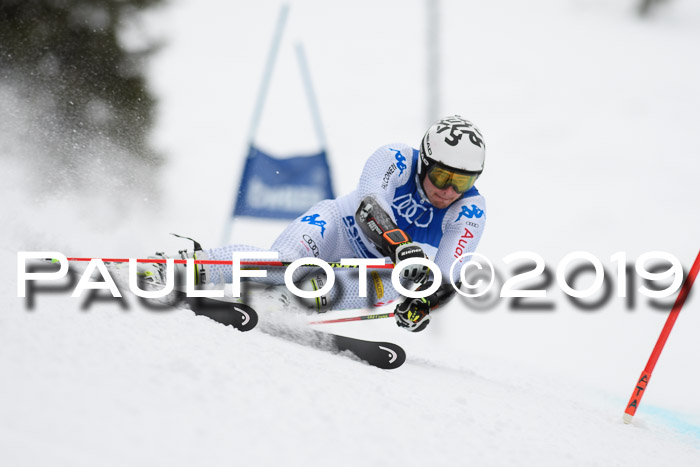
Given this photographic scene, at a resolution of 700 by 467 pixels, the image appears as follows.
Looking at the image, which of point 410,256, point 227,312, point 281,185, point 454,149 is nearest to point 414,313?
point 410,256

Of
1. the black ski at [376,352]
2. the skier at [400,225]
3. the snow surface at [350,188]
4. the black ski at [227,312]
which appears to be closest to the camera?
the snow surface at [350,188]

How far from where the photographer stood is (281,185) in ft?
23.0

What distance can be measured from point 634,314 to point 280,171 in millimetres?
4639

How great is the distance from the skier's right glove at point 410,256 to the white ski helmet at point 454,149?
511 mm

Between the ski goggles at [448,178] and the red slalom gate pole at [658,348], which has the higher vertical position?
the ski goggles at [448,178]

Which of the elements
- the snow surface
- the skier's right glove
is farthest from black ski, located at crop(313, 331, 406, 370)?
the skier's right glove

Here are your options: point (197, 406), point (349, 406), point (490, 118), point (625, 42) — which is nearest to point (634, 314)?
point (490, 118)

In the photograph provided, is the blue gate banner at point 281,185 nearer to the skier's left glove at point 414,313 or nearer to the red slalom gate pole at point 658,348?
the skier's left glove at point 414,313

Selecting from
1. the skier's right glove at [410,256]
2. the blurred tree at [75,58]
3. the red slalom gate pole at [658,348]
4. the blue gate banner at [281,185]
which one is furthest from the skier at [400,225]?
the blurred tree at [75,58]

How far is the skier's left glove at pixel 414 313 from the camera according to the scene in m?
3.58

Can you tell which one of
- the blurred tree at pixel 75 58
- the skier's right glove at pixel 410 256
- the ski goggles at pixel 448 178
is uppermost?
the blurred tree at pixel 75 58

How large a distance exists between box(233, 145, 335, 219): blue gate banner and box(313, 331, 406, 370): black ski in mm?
3775

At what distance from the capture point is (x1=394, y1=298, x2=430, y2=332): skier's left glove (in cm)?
358

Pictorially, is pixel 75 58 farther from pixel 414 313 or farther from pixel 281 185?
pixel 414 313
